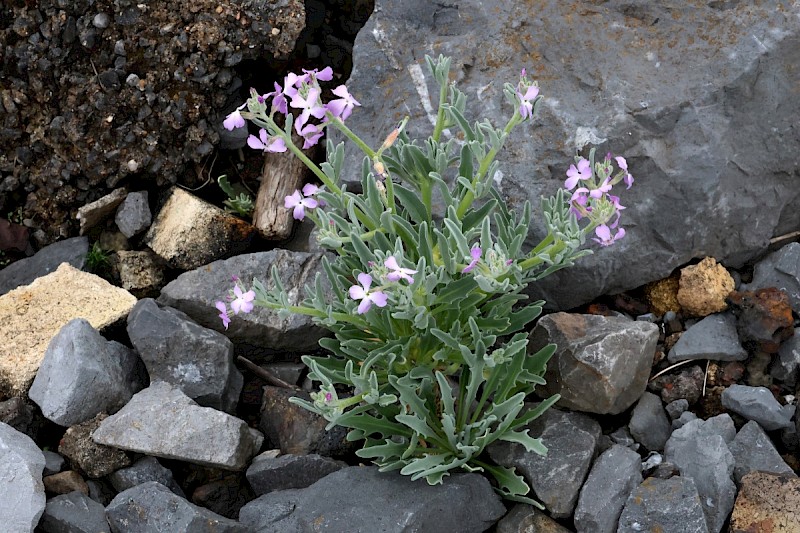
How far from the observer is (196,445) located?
3.56 meters

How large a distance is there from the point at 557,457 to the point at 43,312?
2.40 meters

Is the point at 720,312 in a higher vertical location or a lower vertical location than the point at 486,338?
lower

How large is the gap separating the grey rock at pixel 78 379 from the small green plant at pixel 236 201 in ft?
3.61

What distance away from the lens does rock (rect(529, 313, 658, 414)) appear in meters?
3.56

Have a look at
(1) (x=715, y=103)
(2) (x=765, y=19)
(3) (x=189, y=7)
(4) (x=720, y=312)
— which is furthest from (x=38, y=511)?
(2) (x=765, y=19)

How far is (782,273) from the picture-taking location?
3.99 m

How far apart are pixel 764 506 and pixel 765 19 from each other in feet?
7.03

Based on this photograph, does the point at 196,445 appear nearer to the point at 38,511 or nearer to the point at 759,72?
the point at 38,511

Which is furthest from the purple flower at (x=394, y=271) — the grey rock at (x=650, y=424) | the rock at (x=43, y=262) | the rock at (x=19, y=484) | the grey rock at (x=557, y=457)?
the rock at (x=43, y=262)

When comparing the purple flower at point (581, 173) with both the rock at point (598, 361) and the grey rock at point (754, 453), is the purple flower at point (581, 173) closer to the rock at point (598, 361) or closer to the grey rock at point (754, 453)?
the rock at point (598, 361)

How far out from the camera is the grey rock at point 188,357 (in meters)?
3.88

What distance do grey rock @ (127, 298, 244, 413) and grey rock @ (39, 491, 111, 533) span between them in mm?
641

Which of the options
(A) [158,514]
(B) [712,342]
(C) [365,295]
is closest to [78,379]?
(A) [158,514]

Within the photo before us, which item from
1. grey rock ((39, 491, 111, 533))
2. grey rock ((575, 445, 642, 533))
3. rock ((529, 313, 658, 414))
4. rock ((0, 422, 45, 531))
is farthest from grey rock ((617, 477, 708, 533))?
rock ((0, 422, 45, 531))
